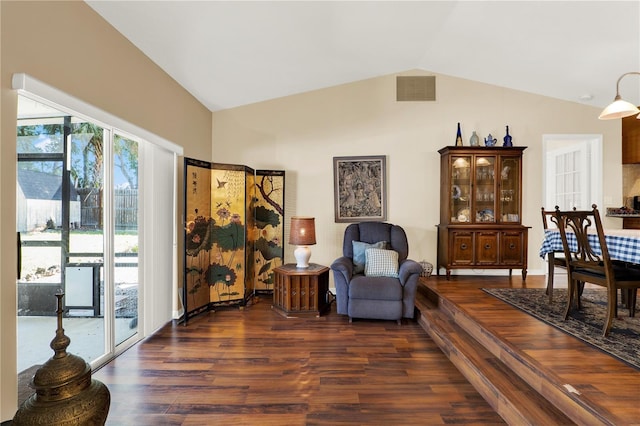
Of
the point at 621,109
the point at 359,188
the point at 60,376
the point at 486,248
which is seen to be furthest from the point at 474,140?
the point at 60,376

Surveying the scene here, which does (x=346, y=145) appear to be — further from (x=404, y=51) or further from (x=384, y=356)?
(x=384, y=356)

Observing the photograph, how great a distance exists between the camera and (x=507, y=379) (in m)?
2.14

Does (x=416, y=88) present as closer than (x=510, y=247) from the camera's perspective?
No


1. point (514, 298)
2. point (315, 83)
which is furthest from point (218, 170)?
point (514, 298)

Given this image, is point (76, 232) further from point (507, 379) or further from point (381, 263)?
point (507, 379)

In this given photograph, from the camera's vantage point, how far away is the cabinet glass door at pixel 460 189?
4.45m

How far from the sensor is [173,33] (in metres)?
2.75

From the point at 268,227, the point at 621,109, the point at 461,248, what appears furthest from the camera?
the point at 268,227

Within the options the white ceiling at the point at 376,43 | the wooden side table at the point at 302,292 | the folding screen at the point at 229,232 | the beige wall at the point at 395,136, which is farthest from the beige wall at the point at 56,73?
the wooden side table at the point at 302,292

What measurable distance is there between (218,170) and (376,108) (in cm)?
248

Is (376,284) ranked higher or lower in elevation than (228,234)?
lower

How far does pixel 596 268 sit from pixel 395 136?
2917mm

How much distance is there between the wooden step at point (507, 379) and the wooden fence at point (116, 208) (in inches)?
121

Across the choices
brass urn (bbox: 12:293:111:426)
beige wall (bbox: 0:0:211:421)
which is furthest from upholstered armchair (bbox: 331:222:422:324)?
brass urn (bbox: 12:293:111:426)
